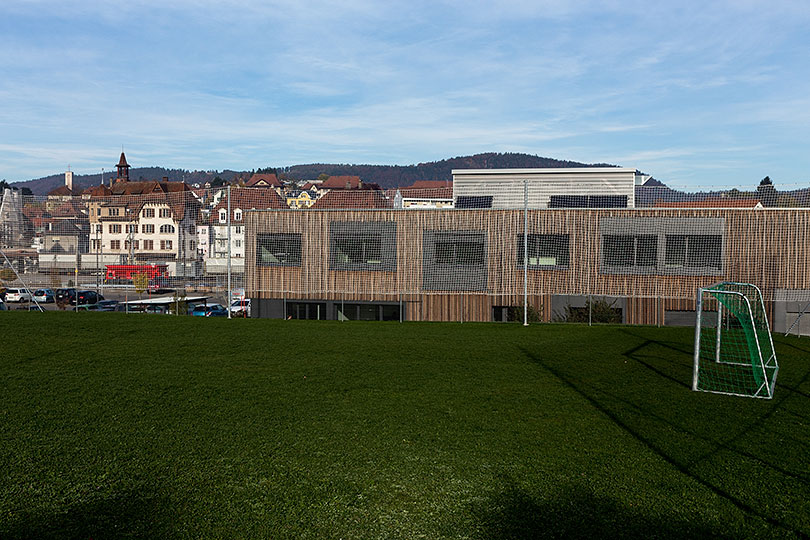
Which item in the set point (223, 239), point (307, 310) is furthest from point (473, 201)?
point (223, 239)

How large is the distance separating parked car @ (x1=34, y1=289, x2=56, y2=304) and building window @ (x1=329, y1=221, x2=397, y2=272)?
9204 mm

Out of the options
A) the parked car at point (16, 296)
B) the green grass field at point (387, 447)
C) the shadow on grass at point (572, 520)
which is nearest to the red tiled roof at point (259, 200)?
the parked car at point (16, 296)

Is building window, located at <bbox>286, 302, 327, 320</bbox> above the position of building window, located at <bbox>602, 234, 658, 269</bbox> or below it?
below

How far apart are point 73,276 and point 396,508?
57.4 feet

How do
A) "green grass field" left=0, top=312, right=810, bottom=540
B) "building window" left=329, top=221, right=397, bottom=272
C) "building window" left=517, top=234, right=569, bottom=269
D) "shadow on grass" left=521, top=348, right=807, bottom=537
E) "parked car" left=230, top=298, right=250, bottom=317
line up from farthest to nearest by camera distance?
"parked car" left=230, top=298, right=250, bottom=317, "building window" left=329, top=221, right=397, bottom=272, "building window" left=517, top=234, right=569, bottom=269, "shadow on grass" left=521, top=348, right=807, bottom=537, "green grass field" left=0, top=312, right=810, bottom=540

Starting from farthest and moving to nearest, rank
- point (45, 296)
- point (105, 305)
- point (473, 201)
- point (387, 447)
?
1. point (105, 305)
2. point (473, 201)
3. point (45, 296)
4. point (387, 447)

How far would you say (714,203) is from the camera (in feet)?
64.0

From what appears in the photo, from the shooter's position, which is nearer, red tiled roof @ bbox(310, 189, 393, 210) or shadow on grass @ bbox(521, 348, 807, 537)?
shadow on grass @ bbox(521, 348, 807, 537)

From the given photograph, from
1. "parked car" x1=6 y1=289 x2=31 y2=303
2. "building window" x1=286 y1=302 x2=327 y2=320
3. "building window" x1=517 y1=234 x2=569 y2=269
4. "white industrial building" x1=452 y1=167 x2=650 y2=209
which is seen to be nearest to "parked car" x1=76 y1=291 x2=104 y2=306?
"parked car" x1=6 y1=289 x2=31 y2=303

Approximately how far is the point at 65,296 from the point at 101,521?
65.5 feet

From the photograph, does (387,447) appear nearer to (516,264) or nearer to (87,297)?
(516,264)

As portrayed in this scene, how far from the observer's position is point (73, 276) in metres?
19.0

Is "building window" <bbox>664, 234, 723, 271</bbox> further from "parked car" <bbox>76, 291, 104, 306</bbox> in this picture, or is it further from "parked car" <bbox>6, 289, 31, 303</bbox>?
"parked car" <bbox>6, 289, 31, 303</bbox>

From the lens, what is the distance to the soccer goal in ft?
28.7
